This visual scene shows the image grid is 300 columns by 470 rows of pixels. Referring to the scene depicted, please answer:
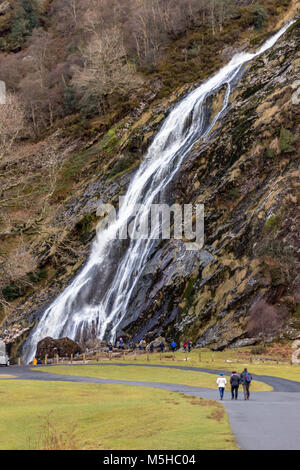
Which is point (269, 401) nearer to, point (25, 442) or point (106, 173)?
point (25, 442)

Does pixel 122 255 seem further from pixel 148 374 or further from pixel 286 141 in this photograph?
pixel 148 374

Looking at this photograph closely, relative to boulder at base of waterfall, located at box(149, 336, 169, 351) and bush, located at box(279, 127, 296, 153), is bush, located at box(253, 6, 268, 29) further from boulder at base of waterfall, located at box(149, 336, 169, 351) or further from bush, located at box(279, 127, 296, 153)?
boulder at base of waterfall, located at box(149, 336, 169, 351)

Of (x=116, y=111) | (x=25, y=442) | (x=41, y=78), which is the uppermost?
(x=41, y=78)

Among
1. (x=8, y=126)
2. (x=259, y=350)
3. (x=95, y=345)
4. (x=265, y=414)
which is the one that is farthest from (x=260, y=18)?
(x=265, y=414)

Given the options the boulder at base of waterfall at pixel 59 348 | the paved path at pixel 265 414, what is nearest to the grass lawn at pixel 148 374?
the paved path at pixel 265 414

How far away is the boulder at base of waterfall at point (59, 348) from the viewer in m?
46.5

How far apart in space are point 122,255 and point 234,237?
519 inches

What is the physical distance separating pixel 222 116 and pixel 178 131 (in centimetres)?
607

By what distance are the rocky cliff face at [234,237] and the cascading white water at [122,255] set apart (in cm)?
171

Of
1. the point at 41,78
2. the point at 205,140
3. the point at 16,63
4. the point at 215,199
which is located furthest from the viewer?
the point at 16,63

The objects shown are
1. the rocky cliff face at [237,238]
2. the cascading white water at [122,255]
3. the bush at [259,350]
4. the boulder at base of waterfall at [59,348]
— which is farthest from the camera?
the cascading white water at [122,255]

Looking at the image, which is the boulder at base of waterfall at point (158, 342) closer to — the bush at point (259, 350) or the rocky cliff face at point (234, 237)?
the rocky cliff face at point (234, 237)

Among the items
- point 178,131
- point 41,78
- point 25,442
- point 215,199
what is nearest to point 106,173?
point 178,131

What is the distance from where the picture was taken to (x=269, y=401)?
20328mm
